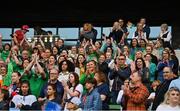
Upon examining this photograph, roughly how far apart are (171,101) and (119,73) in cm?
363

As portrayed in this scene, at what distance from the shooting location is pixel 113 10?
23.5 meters

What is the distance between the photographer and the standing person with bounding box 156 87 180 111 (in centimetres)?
1048

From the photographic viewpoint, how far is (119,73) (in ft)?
46.1

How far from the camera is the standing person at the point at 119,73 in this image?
45.1 feet

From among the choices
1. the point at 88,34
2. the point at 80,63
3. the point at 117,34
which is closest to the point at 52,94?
the point at 80,63

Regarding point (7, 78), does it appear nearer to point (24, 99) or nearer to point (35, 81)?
point (35, 81)

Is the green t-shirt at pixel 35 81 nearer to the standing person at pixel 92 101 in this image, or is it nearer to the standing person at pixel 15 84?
the standing person at pixel 15 84

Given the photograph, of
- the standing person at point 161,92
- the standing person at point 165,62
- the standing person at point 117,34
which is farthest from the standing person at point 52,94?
the standing person at point 117,34

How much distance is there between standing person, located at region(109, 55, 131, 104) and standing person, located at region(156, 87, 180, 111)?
2.95 m

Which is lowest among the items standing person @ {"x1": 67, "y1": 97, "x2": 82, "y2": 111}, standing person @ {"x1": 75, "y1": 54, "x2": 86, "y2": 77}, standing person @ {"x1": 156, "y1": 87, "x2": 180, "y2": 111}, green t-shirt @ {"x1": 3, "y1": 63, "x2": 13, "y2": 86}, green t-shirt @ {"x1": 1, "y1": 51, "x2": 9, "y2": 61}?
standing person @ {"x1": 67, "y1": 97, "x2": 82, "y2": 111}

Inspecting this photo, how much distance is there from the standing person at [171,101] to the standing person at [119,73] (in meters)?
2.95

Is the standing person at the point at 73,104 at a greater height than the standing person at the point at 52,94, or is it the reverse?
the standing person at the point at 52,94

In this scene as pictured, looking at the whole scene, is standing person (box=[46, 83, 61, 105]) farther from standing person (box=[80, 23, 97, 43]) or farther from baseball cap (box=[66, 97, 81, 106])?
standing person (box=[80, 23, 97, 43])

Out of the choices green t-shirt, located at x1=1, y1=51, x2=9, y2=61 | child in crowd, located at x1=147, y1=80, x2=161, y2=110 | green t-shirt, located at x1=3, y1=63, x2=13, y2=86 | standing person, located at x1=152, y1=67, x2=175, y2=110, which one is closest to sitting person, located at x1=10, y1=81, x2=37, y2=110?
green t-shirt, located at x1=3, y1=63, x2=13, y2=86
